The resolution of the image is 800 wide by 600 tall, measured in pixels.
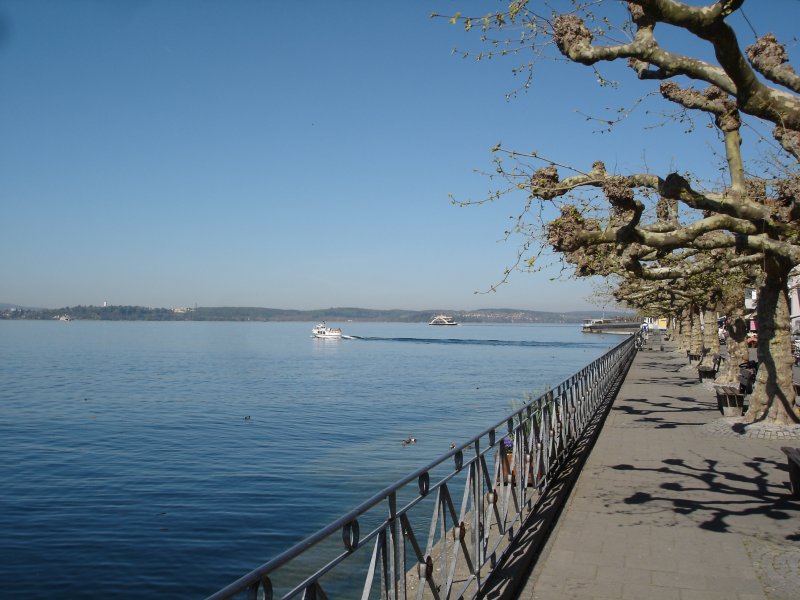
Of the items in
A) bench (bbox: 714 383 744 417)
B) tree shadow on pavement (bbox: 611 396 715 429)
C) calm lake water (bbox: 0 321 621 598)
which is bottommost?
calm lake water (bbox: 0 321 621 598)

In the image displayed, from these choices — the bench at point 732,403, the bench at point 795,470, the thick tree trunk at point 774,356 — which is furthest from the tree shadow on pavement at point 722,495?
the bench at point 732,403

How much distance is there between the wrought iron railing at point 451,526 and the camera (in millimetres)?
Answer: 3801

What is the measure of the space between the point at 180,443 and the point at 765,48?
20.6 m

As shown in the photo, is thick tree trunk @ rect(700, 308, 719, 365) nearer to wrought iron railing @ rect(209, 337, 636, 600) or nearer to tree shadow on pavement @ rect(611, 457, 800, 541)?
wrought iron railing @ rect(209, 337, 636, 600)

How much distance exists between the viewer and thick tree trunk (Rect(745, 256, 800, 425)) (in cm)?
1402

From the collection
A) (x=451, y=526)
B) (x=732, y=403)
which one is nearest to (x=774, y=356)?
(x=732, y=403)

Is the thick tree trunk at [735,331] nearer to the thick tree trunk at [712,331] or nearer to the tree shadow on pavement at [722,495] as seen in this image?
the thick tree trunk at [712,331]

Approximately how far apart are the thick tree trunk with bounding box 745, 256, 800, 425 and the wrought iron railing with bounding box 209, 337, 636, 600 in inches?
131

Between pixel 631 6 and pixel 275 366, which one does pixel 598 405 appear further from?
pixel 275 366

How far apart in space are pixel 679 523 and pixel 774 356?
764cm

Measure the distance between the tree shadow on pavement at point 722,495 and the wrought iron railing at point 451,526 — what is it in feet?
4.72

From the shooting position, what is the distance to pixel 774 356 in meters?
14.2

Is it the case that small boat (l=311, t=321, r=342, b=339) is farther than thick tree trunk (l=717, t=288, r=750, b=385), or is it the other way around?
small boat (l=311, t=321, r=342, b=339)

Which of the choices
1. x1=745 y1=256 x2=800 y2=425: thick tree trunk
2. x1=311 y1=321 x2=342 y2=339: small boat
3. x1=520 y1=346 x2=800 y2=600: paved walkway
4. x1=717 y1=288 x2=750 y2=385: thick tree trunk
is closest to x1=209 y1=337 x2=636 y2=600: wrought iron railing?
x1=520 y1=346 x2=800 y2=600: paved walkway
